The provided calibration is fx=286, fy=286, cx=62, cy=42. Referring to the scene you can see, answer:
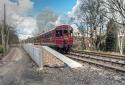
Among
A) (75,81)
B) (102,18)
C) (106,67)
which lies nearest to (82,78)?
(75,81)

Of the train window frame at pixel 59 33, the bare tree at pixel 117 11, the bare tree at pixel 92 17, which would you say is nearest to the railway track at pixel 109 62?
the train window frame at pixel 59 33

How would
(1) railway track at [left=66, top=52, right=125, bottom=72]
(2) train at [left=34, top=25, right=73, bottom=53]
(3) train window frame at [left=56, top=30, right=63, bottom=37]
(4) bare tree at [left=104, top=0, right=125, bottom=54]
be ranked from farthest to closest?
(4) bare tree at [left=104, top=0, right=125, bottom=54] < (3) train window frame at [left=56, top=30, right=63, bottom=37] < (2) train at [left=34, top=25, right=73, bottom=53] < (1) railway track at [left=66, top=52, right=125, bottom=72]

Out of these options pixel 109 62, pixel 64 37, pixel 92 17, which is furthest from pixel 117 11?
pixel 109 62

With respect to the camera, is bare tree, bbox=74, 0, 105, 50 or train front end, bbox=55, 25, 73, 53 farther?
bare tree, bbox=74, 0, 105, 50

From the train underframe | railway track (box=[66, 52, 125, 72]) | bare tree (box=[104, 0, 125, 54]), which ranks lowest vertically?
railway track (box=[66, 52, 125, 72])

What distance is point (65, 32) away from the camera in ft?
112

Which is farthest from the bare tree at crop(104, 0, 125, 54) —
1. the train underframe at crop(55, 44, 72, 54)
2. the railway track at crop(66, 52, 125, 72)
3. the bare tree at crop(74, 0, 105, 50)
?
A: the railway track at crop(66, 52, 125, 72)

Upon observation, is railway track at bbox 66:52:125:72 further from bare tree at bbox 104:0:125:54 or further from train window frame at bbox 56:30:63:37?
bare tree at bbox 104:0:125:54

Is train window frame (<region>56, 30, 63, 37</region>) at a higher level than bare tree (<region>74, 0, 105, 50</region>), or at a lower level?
lower

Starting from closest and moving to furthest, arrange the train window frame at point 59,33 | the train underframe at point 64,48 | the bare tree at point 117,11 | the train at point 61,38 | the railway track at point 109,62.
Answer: the railway track at point 109,62
the train at point 61,38
the train window frame at point 59,33
the train underframe at point 64,48
the bare tree at point 117,11

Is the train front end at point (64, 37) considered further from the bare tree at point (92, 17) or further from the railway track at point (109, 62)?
the bare tree at point (92, 17)

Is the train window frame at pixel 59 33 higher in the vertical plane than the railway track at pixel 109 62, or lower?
higher

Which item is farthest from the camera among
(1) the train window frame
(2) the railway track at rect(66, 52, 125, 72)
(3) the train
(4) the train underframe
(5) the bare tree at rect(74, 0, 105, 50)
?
(5) the bare tree at rect(74, 0, 105, 50)

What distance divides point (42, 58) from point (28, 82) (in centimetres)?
606
